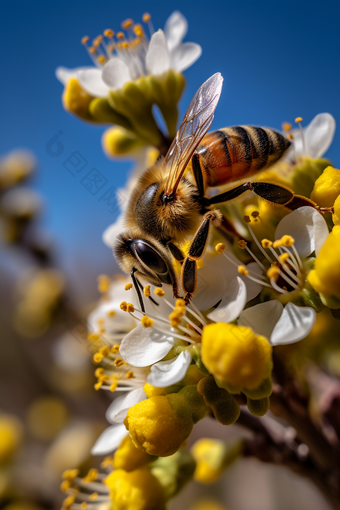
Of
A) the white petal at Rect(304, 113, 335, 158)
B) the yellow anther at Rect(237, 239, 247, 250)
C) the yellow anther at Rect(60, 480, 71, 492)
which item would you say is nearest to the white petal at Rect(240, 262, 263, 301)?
the yellow anther at Rect(237, 239, 247, 250)

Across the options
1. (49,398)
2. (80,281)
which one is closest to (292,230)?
(49,398)

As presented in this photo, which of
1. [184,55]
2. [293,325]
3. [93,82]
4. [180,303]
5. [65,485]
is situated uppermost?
[93,82]

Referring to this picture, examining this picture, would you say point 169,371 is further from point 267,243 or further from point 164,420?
point 267,243

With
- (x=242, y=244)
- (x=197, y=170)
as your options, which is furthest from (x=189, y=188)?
(x=242, y=244)

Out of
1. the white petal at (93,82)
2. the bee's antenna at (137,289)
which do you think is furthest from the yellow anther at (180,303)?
the white petal at (93,82)

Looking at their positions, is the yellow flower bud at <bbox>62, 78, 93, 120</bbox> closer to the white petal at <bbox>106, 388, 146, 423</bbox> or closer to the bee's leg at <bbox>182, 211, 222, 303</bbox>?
the bee's leg at <bbox>182, 211, 222, 303</bbox>

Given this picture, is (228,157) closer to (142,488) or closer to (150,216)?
(150,216)
